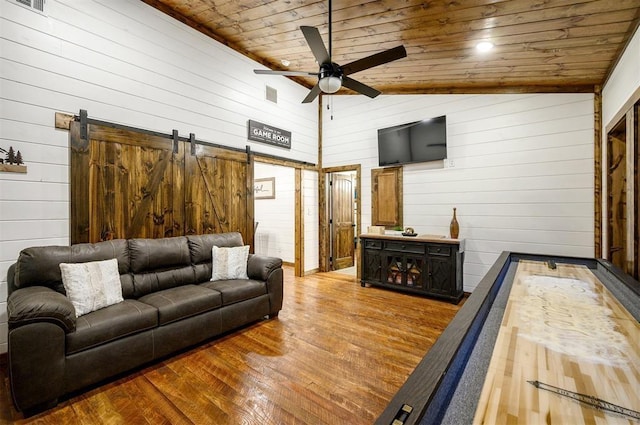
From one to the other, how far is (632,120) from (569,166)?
1.31m

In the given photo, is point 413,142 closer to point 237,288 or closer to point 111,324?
point 237,288

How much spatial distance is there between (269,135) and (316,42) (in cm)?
256

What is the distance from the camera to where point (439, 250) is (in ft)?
14.1

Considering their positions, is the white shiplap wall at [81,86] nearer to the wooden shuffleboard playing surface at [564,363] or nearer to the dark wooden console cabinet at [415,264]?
the dark wooden console cabinet at [415,264]

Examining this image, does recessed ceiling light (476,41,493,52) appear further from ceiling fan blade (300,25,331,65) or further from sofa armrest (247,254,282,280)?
sofa armrest (247,254,282,280)

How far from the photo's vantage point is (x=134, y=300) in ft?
8.98

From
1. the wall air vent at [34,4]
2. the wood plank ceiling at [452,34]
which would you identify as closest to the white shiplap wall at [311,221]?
the wood plank ceiling at [452,34]

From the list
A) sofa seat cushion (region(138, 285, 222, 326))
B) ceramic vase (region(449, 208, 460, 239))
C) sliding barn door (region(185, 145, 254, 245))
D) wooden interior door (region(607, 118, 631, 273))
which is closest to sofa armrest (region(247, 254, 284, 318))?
sofa seat cushion (region(138, 285, 222, 326))

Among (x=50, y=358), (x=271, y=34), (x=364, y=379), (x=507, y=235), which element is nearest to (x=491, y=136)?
(x=507, y=235)

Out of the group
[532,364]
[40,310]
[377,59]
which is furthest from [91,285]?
[377,59]

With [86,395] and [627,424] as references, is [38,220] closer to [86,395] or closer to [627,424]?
[86,395]

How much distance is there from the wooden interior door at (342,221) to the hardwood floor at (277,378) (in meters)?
2.66

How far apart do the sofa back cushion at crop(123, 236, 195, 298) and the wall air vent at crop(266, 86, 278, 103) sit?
2842 millimetres

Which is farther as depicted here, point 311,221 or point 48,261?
point 311,221
